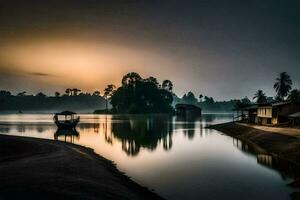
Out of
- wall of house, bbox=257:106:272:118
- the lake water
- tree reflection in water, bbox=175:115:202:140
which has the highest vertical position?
wall of house, bbox=257:106:272:118

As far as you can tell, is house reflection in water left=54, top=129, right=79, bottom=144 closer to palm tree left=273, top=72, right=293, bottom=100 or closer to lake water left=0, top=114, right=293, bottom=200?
lake water left=0, top=114, right=293, bottom=200

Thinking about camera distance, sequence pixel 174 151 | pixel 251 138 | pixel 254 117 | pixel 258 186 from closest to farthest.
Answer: pixel 258 186 < pixel 174 151 < pixel 251 138 < pixel 254 117

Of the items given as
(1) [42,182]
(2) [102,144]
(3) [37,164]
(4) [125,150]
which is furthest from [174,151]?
(1) [42,182]

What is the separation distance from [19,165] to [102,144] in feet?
83.1

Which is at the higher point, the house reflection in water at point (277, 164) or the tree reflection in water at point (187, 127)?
the tree reflection in water at point (187, 127)

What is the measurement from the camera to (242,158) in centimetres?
3769

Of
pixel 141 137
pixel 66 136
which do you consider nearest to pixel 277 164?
pixel 141 137

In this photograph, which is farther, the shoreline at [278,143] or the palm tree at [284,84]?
the palm tree at [284,84]

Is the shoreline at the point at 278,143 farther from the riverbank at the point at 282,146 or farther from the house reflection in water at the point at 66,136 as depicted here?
the house reflection in water at the point at 66,136

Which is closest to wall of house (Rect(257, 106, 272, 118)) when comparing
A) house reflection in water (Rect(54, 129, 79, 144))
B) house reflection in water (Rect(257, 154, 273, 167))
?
house reflection in water (Rect(257, 154, 273, 167))

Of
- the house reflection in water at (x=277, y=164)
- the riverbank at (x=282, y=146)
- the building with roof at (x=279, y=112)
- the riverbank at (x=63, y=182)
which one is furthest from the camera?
the building with roof at (x=279, y=112)

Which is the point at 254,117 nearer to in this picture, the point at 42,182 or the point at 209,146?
the point at 209,146

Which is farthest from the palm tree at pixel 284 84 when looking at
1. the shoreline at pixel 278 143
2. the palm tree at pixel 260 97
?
the shoreline at pixel 278 143

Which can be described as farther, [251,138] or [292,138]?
[251,138]
